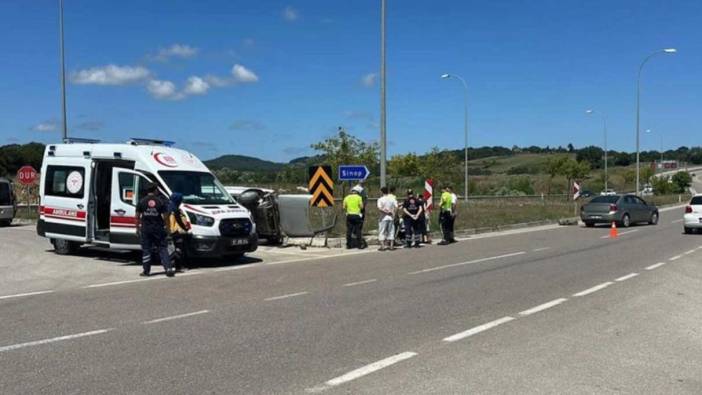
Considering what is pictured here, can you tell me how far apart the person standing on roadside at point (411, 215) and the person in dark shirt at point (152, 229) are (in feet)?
28.0

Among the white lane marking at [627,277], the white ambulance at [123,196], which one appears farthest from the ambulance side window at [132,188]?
the white lane marking at [627,277]

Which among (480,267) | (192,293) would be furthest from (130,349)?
(480,267)

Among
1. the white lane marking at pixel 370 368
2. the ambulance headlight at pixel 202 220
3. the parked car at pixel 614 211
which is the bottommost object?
the white lane marking at pixel 370 368

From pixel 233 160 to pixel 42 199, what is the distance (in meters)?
72.8

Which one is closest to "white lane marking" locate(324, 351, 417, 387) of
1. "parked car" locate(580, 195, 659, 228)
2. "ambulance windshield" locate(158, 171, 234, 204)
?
"ambulance windshield" locate(158, 171, 234, 204)

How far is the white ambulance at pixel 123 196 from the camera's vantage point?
14.5m

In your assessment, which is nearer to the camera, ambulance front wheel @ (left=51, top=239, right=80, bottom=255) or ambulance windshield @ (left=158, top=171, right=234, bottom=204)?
ambulance windshield @ (left=158, top=171, right=234, bottom=204)

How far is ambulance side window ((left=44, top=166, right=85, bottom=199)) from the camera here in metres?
16.0

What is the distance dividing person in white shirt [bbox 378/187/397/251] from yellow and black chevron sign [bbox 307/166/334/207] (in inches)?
62.5

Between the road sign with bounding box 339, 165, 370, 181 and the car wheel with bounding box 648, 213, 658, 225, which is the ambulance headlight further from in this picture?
the car wheel with bounding box 648, 213, 658, 225

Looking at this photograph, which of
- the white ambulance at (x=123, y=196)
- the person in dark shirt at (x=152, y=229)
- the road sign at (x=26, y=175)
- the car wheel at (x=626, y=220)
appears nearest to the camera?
the person in dark shirt at (x=152, y=229)

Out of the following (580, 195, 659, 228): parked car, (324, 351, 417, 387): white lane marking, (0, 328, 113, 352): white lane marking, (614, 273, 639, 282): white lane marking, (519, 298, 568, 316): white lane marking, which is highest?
(580, 195, 659, 228): parked car

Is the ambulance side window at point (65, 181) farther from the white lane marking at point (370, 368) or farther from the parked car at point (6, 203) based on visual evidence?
→ the parked car at point (6, 203)

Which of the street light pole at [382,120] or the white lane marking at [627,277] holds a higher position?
the street light pole at [382,120]
